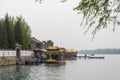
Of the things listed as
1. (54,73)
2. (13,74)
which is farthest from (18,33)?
(13,74)

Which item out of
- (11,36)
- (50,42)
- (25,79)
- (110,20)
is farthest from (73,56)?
(110,20)

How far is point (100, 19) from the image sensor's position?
6266mm

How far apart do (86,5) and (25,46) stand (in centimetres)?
9592

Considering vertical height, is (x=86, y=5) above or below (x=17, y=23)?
below

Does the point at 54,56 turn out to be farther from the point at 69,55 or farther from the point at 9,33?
the point at 69,55

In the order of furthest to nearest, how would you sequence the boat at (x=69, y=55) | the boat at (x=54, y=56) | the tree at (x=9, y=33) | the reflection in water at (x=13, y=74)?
the boat at (x=69, y=55), the boat at (x=54, y=56), the tree at (x=9, y=33), the reflection in water at (x=13, y=74)

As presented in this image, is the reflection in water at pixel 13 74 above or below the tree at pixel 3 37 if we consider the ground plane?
below

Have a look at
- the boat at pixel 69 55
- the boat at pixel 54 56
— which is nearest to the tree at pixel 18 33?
the boat at pixel 54 56

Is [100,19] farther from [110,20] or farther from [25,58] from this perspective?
[25,58]

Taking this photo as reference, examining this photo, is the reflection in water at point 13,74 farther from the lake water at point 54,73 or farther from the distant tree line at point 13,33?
the distant tree line at point 13,33

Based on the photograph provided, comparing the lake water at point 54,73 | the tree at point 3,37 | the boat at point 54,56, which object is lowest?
the lake water at point 54,73

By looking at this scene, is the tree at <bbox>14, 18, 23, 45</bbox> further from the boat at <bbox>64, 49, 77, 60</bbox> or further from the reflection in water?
the boat at <bbox>64, 49, 77, 60</bbox>

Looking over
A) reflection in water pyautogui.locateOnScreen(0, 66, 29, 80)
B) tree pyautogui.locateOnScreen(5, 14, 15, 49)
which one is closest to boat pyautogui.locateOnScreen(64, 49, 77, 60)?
tree pyautogui.locateOnScreen(5, 14, 15, 49)

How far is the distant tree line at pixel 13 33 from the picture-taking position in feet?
281
